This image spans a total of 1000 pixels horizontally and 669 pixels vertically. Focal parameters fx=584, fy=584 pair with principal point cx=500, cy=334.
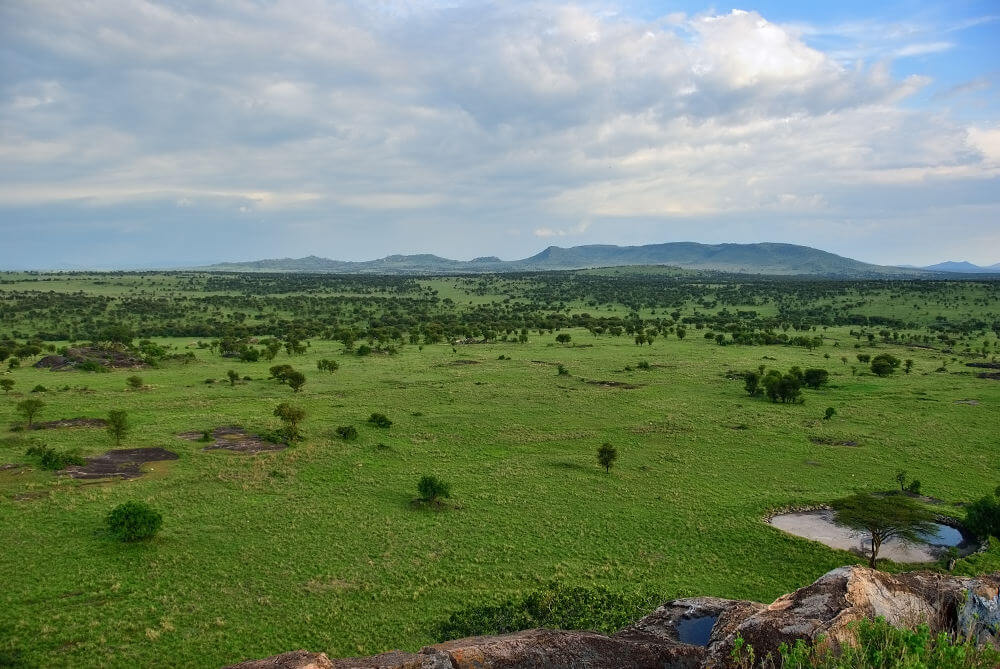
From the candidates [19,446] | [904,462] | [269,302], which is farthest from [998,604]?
[269,302]

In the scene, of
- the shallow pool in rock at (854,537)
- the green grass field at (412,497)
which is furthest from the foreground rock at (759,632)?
the shallow pool in rock at (854,537)

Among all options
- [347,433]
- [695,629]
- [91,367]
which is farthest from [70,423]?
[695,629]

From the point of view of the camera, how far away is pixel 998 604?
Answer: 13.1m

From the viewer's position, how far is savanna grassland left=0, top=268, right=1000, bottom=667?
22.4 meters

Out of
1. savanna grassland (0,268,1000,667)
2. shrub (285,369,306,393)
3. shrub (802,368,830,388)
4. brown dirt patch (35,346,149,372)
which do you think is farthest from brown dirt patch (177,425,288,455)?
shrub (802,368,830,388)

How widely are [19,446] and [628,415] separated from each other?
47.4 metres

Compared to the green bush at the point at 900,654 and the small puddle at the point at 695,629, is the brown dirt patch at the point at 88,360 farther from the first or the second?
the green bush at the point at 900,654

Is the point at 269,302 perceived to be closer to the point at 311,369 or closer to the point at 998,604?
the point at 311,369

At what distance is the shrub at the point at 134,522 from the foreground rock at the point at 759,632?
660 inches

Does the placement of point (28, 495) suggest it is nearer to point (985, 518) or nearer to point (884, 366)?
point (985, 518)

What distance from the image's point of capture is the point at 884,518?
26031 millimetres

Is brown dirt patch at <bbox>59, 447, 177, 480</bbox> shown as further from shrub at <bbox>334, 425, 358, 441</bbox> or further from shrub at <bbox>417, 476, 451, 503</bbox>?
shrub at <bbox>417, 476, 451, 503</bbox>

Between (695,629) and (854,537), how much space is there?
62.1 ft

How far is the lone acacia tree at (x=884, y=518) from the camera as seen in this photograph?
84.2 feet
